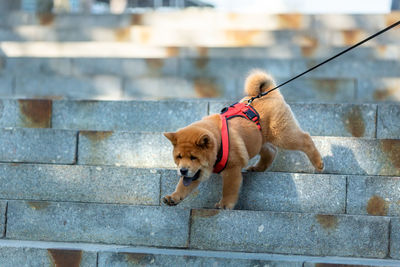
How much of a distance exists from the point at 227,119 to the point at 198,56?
4.01 m

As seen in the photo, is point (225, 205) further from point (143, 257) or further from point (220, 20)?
point (220, 20)

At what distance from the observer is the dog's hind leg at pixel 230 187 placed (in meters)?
4.54

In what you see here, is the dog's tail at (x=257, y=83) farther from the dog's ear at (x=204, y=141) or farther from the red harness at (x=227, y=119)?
the dog's ear at (x=204, y=141)

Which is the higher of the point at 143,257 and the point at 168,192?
the point at 168,192

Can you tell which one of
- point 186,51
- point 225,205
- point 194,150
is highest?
point 186,51

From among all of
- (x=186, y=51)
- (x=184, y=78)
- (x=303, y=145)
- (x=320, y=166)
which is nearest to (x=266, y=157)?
(x=303, y=145)

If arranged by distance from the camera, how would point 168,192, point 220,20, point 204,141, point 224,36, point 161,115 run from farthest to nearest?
point 220,20 < point 224,36 < point 161,115 < point 168,192 < point 204,141

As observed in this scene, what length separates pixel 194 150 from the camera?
4.38 metres

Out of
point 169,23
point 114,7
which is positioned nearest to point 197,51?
point 169,23

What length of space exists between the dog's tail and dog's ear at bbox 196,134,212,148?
94cm

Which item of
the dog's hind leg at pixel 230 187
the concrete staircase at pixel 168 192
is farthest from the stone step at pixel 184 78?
the dog's hind leg at pixel 230 187

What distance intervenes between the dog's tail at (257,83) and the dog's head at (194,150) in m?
0.84

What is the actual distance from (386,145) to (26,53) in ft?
21.2

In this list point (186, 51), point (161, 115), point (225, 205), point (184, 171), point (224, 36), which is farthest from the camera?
point (224, 36)
